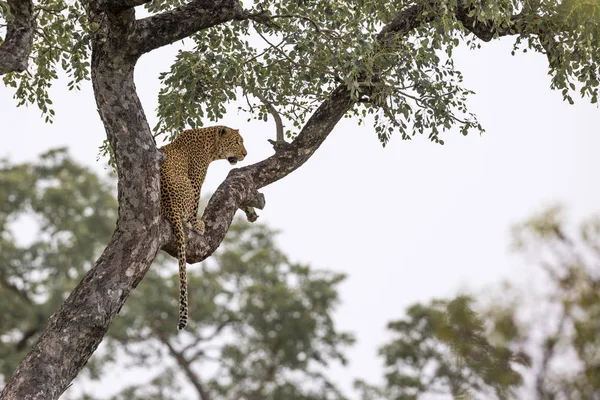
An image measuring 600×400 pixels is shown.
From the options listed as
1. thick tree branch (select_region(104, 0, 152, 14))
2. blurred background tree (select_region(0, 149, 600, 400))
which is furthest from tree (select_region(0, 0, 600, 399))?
blurred background tree (select_region(0, 149, 600, 400))

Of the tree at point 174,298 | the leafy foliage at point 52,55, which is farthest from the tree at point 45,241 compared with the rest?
the leafy foliage at point 52,55

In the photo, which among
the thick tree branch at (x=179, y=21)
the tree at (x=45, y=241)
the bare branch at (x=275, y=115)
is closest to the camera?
the thick tree branch at (x=179, y=21)

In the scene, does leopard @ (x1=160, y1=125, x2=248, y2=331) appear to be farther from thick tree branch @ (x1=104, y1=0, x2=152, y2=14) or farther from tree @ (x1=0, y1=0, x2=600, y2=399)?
thick tree branch @ (x1=104, y1=0, x2=152, y2=14)

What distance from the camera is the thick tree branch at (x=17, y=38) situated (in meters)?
7.68

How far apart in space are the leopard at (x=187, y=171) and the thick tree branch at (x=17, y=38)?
4.27ft

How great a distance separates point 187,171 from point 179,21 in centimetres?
150

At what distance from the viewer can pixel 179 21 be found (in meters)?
7.62

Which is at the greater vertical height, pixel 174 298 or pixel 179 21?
pixel 174 298

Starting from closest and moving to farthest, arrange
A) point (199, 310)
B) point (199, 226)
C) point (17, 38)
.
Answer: point (17, 38) → point (199, 226) → point (199, 310)

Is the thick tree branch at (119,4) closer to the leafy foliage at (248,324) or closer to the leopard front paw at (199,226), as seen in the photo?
the leopard front paw at (199,226)

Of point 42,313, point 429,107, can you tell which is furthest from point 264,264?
point 429,107

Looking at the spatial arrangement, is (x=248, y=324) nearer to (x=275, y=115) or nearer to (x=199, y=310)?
(x=199, y=310)

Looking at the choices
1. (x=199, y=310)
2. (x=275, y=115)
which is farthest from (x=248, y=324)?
(x=275, y=115)

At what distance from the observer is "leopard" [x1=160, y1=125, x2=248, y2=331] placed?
7.75m
